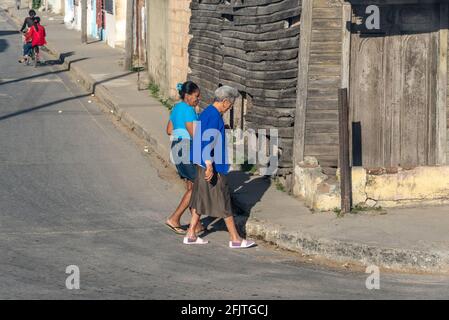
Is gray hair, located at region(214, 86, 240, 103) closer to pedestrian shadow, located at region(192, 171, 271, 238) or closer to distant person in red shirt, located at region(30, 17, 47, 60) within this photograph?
pedestrian shadow, located at region(192, 171, 271, 238)

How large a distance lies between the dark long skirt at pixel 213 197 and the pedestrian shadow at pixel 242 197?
0.74 m

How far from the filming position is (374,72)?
11422 mm

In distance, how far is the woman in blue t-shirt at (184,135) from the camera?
10500 mm

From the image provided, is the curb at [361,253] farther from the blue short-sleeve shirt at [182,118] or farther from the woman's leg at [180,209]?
the blue short-sleeve shirt at [182,118]

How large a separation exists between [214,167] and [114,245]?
1260mm

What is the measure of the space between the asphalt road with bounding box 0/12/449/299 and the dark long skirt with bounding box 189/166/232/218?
0.38 meters

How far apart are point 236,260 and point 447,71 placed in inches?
142

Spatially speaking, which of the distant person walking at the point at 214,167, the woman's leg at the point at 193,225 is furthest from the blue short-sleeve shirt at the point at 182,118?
the woman's leg at the point at 193,225

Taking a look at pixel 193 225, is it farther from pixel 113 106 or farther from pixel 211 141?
pixel 113 106

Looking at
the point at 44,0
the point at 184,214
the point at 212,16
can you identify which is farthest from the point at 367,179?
the point at 44,0

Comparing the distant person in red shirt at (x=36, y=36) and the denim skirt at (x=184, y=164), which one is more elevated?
the distant person in red shirt at (x=36, y=36)

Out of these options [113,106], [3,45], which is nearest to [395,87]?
[113,106]
